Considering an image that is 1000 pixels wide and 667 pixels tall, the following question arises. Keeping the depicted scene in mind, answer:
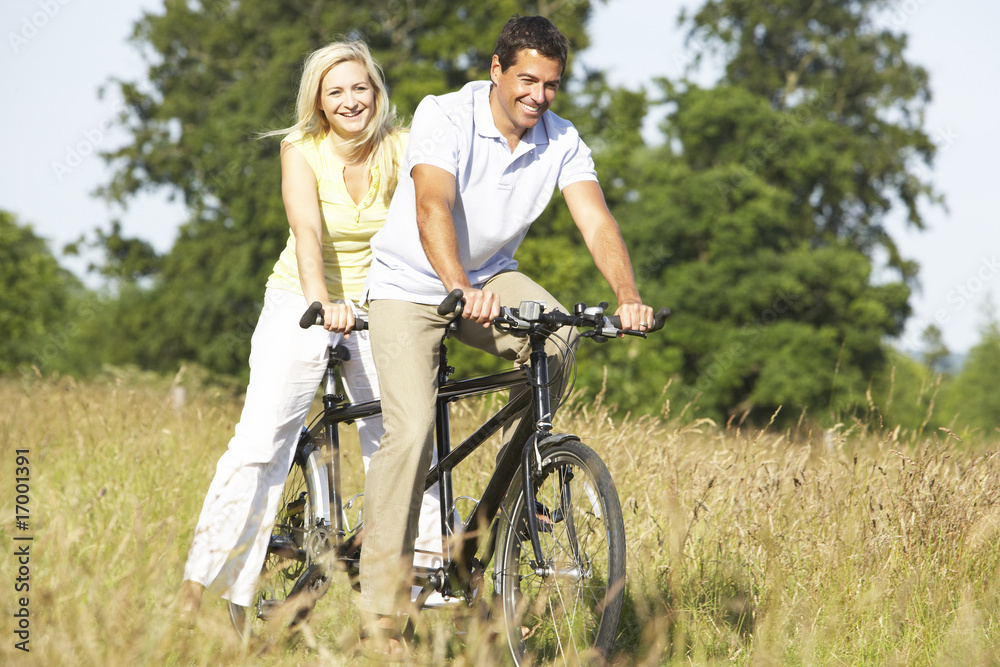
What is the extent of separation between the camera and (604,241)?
331 cm

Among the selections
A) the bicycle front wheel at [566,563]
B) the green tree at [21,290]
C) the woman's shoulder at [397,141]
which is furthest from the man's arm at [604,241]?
the green tree at [21,290]

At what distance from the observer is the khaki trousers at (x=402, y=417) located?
318 cm

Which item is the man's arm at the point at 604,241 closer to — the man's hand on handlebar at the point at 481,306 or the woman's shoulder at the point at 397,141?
the man's hand on handlebar at the point at 481,306

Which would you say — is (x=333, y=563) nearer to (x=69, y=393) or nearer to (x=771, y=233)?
(x=69, y=393)

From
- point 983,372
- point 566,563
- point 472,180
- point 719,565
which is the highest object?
point 472,180

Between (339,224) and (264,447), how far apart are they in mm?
931

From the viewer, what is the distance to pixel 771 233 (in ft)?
87.1

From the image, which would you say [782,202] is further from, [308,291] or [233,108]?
[308,291]

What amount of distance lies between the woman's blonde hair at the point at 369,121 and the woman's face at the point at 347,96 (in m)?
0.03

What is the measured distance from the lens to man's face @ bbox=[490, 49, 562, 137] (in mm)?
3102

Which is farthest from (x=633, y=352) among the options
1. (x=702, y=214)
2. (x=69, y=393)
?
(x=69, y=393)

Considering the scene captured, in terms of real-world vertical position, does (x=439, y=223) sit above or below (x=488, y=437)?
above

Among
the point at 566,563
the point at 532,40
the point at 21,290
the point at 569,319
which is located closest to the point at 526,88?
the point at 532,40

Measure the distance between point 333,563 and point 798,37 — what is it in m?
27.5
